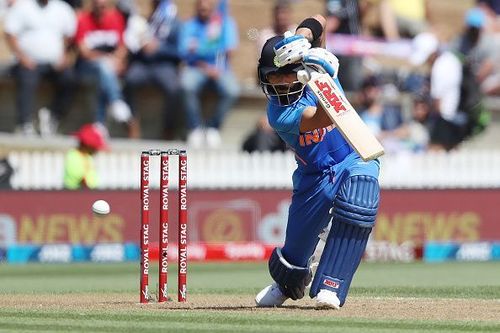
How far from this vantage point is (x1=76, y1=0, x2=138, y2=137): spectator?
689 inches

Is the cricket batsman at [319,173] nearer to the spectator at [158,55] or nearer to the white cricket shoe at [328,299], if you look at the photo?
the white cricket shoe at [328,299]

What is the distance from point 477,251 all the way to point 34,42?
6.12 meters

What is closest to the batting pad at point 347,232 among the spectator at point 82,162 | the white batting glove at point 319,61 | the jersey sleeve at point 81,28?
the white batting glove at point 319,61

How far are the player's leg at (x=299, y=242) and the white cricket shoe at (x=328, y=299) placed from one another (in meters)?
0.52

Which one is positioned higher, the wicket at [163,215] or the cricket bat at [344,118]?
the cricket bat at [344,118]

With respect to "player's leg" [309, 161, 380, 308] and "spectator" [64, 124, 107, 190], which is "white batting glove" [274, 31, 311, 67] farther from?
"spectator" [64, 124, 107, 190]

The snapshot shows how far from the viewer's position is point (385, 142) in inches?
707

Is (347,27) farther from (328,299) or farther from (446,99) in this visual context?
(328,299)

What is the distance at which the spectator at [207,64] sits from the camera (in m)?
17.8

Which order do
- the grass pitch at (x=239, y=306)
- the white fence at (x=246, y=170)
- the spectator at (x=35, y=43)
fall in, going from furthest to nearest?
the spectator at (x=35, y=43), the white fence at (x=246, y=170), the grass pitch at (x=239, y=306)

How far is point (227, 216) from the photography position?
16438 millimetres

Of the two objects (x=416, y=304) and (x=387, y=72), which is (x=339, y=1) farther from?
(x=416, y=304)

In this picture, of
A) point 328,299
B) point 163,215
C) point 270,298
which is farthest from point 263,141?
point 328,299

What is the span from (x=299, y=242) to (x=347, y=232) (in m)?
0.54
